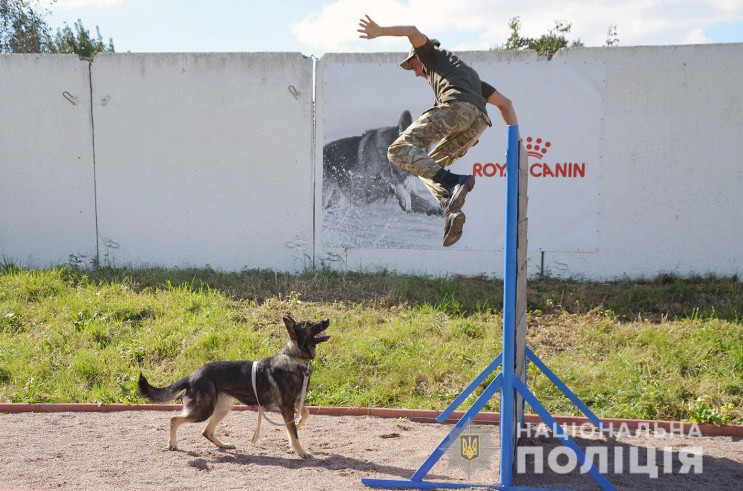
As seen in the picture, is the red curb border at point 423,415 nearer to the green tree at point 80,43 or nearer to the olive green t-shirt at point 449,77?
the olive green t-shirt at point 449,77

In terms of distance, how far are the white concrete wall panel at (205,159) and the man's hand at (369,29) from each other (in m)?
5.42

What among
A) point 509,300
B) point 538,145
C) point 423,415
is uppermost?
point 538,145

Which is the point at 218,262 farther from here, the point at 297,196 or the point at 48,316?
the point at 48,316

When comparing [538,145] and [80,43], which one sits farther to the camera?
[80,43]

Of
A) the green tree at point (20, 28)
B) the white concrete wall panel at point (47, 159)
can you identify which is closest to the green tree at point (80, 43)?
the green tree at point (20, 28)

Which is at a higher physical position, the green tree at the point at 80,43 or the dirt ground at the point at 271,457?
the green tree at the point at 80,43

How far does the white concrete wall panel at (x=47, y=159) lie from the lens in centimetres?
989

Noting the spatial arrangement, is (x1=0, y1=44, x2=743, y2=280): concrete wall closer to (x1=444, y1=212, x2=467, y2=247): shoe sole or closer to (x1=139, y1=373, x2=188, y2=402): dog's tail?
(x1=139, y1=373, x2=188, y2=402): dog's tail

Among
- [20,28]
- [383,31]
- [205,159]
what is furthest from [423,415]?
[20,28]

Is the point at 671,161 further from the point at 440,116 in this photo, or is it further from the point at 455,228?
the point at 455,228

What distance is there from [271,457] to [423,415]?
1.61 metres

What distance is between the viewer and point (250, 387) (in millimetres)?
5059

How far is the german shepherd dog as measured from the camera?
16.3ft

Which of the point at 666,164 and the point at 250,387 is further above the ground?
the point at 666,164
